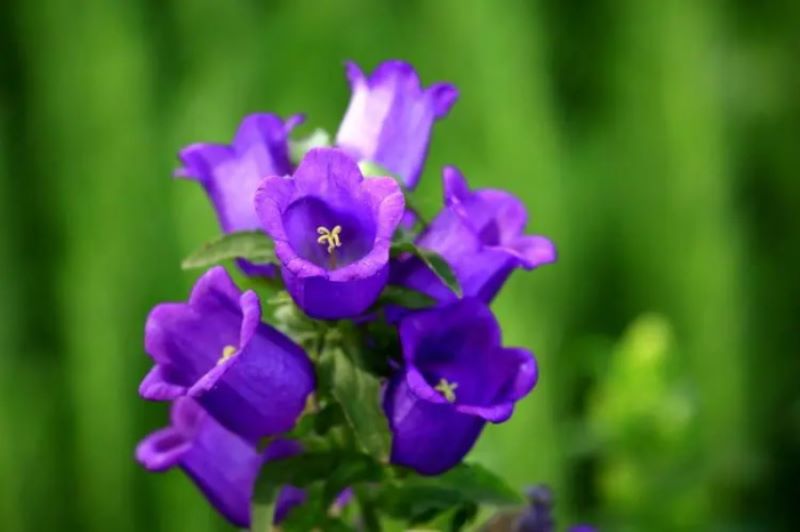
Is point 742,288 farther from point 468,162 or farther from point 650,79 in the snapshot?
point 468,162

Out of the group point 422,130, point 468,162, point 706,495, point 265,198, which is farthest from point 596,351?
point 265,198

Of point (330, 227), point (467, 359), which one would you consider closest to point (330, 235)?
point (330, 227)

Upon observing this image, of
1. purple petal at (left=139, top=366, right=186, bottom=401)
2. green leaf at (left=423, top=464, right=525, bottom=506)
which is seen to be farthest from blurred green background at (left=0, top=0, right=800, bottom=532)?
purple petal at (left=139, top=366, right=186, bottom=401)

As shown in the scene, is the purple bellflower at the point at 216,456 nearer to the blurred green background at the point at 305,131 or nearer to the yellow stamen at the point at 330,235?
the yellow stamen at the point at 330,235

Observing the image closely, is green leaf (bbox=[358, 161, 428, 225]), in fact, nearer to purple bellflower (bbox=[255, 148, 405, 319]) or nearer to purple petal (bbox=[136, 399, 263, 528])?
purple bellflower (bbox=[255, 148, 405, 319])

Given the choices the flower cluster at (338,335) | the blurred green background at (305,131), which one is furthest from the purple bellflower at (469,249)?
the blurred green background at (305,131)
